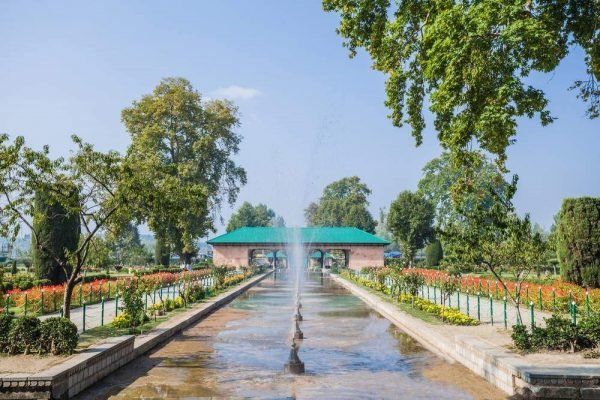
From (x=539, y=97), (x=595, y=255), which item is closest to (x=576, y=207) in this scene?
(x=595, y=255)

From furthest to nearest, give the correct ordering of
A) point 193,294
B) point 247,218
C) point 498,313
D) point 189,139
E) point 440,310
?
point 247,218, point 189,139, point 193,294, point 498,313, point 440,310

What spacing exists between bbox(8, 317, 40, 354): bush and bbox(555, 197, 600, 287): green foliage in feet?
72.8

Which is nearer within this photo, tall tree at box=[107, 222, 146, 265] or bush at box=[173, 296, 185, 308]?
bush at box=[173, 296, 185, 308]

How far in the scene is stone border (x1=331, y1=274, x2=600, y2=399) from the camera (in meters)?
8.44

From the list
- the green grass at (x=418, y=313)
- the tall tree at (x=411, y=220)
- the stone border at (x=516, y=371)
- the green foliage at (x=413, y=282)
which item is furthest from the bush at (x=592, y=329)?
the tall tree at (x=411, y=220)

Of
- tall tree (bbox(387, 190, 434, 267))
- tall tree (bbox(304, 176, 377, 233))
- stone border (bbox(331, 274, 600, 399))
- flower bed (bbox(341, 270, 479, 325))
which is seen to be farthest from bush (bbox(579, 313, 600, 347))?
tall tree (bbox(304, 176, 377, 233))

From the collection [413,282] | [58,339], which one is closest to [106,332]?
[58,339]

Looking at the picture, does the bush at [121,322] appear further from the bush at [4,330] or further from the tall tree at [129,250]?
the tall tree at [129,250]

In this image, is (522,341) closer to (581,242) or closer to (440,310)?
(440,310)

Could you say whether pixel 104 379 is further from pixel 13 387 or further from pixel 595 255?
pixel 595 255

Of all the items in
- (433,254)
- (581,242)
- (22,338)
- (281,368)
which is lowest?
(281,368)

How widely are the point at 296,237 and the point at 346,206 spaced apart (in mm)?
39458

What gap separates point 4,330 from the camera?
10.8m

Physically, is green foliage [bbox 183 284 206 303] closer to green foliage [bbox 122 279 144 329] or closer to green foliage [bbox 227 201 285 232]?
green foliage [bbox 122 279 144 329]
